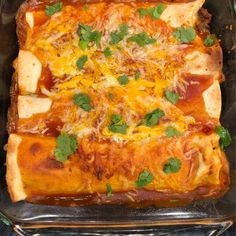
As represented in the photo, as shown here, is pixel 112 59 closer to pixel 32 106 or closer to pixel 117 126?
pixel 117 126

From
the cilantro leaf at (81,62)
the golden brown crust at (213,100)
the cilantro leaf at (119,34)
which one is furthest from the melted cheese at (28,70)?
the golden brown crust at (213,100)

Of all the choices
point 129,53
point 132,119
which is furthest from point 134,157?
point 129,53

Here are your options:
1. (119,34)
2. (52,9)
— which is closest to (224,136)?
(119,34)

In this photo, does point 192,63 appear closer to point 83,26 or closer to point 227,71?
point 227,71

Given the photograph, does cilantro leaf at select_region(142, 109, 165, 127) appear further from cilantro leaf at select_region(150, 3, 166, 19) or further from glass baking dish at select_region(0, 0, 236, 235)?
cilantro leaf at select_region(150, 3, 166, 19)

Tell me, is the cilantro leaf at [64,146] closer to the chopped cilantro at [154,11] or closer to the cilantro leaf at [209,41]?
the chopped cilantro at [154,11]
